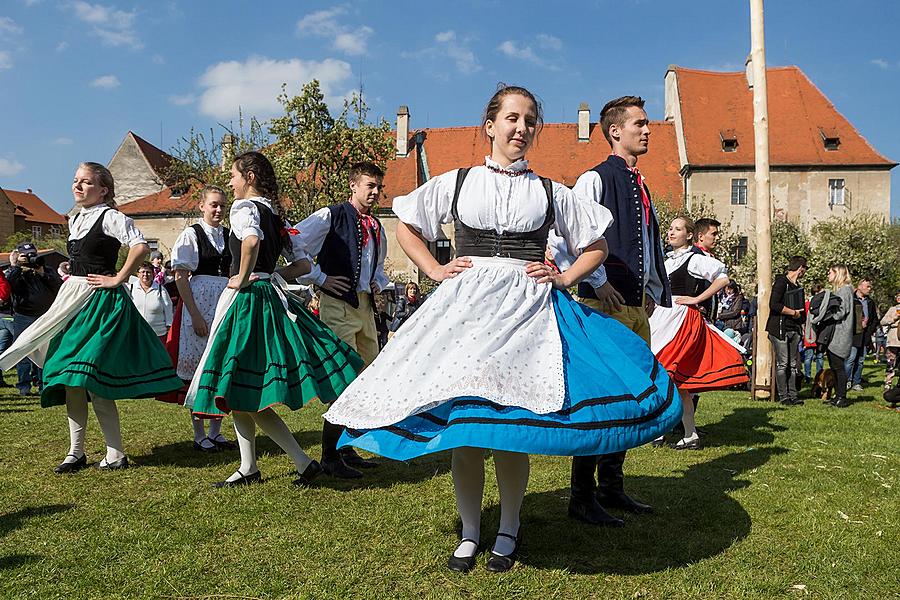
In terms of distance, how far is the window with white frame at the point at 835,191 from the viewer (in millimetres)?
35531

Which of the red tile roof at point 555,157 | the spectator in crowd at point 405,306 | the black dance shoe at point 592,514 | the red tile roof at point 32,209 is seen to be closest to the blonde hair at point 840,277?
the black dance shoe at point 592,514

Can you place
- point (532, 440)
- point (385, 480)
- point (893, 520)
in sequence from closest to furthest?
1. point (532, 440)
2. point (893, 520)
3. point (385, 480)

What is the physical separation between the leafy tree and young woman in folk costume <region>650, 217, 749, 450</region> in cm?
1720

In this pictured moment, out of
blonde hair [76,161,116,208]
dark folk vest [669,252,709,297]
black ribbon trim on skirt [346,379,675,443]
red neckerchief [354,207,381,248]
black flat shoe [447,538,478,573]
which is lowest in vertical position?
black flat shoe [447,538,478,573]

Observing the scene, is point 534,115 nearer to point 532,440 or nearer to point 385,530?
point 532,440

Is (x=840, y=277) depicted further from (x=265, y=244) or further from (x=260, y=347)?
(x=260, y=347)

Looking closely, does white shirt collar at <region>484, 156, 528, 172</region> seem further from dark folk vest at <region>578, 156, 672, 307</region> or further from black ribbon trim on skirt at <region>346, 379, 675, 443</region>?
black ribbon trim on skirt at <region>346, 379, 675, 443</region>

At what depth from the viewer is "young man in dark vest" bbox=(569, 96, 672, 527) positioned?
4156 millimetres

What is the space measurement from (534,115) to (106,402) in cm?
375

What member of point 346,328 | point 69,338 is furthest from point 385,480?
point 69,338

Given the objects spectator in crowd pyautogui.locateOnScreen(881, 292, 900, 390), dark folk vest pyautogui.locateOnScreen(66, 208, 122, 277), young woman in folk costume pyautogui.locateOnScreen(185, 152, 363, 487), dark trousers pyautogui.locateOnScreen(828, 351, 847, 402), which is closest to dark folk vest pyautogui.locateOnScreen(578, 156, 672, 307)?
young woman in folk costume pyautogui.locateOnScreen(185, 152, 363, 487)

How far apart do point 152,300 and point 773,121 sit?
114 feet

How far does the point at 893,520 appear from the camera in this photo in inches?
159

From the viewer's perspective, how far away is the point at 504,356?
9.68 feet
